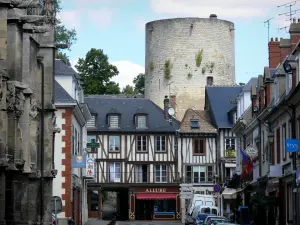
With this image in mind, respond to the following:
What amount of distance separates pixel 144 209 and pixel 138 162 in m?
4.82

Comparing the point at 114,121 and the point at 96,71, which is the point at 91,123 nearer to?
the point at 114,121

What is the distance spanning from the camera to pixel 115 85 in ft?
335

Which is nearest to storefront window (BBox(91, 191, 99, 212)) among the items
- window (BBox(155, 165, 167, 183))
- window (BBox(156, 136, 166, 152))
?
window (BBox(155, 165, 167, 183))

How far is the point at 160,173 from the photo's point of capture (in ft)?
266

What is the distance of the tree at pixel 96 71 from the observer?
99625 millimetres

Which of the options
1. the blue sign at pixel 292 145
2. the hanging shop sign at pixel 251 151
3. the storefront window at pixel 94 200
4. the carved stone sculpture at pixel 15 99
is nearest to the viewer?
the carved stone sculpture at pixel 15 99

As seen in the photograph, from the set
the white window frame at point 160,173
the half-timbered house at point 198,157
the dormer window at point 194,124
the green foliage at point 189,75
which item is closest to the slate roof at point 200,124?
the half-timbered house at point 198,157

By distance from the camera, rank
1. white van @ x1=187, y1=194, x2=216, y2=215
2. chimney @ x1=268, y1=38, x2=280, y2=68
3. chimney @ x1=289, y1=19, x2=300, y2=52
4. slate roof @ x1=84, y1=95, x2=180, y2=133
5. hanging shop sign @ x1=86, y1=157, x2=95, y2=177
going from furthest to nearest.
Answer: slate roof @ x1=84, y1=95, x2=180, y2=133 < white van @ x1=187, y1=194, x2=216, y2=215 < hanging shop sign @ x1=86, y1=157, x2=95, y2=177 < chimney @ x1=268, y1=38, x2=280, y2=68 < chimney @ x1=289, y1=19, x2=300, y2=52

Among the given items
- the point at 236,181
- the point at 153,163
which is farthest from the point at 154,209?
the point at 236,181

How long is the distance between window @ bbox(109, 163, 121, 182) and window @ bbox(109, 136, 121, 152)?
1.21 m

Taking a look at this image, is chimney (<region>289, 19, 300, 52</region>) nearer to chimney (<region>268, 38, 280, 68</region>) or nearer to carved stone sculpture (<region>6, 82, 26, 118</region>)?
chimney (<region>268, 38, 280, 68</region>)

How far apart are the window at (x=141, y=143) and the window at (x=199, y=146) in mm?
4106

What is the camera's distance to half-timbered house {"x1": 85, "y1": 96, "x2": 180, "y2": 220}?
80812mm

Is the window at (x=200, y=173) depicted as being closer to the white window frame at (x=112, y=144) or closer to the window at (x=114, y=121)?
the white window frame at (x=112, y=144)
